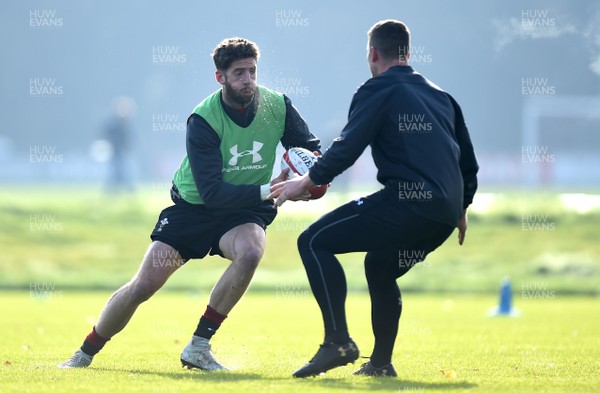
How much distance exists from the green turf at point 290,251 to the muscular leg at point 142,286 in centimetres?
1293

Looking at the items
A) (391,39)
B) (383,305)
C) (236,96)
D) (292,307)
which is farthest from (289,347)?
(292,307)

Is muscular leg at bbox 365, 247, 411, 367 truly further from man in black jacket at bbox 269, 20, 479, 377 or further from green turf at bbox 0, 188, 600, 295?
green turf at bbox 0, 188, 600, 295

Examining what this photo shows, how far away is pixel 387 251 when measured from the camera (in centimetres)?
753

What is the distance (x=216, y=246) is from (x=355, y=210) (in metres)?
1.50

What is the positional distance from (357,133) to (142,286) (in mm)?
2184

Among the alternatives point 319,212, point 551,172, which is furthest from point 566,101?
point 319,212

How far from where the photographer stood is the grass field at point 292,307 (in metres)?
7.70

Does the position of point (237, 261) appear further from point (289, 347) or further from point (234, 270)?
point (289, 347)

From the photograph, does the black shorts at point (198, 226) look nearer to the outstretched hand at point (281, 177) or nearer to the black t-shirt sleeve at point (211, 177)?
the black t-shirt sleeve at point (211, 177)

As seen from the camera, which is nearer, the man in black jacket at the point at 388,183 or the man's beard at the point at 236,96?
the man in black jacket at the point at 388,183

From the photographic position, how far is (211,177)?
26.9ft

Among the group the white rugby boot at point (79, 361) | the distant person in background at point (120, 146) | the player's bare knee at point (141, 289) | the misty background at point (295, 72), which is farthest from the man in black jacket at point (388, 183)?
the distant person in background at point (120, 146)

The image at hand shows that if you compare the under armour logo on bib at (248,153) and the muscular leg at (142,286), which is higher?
the under armour logo on bib at (248,153)

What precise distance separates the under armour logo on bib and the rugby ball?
0.29m
